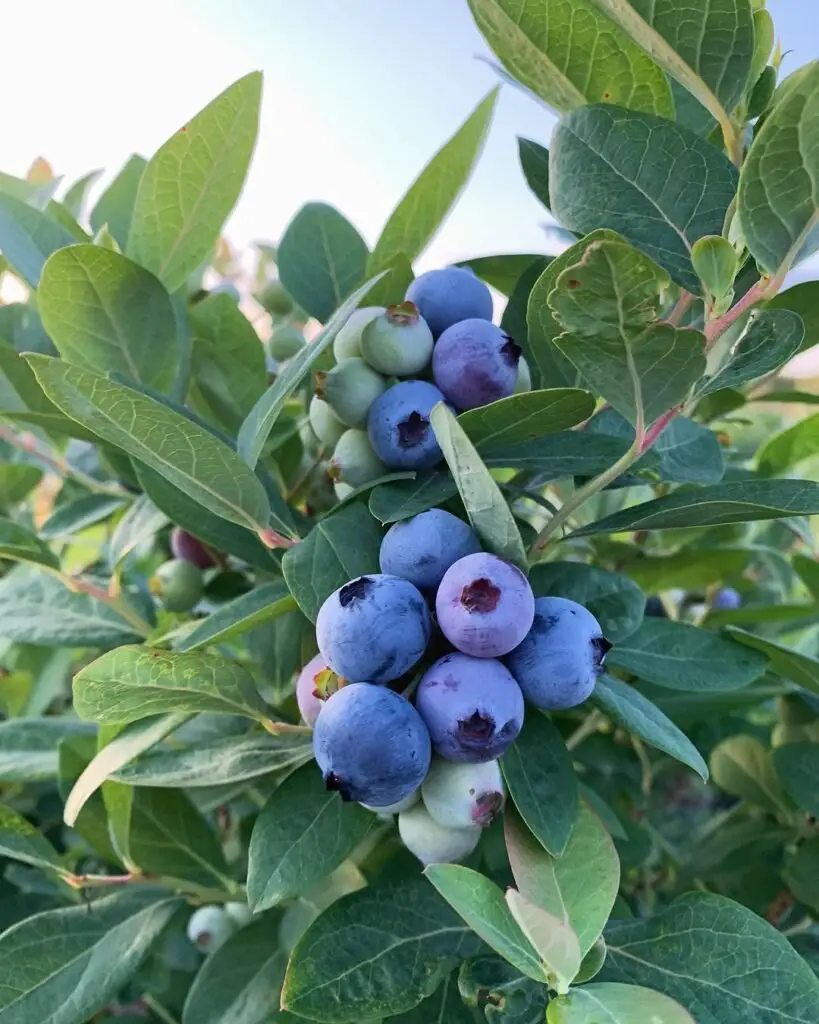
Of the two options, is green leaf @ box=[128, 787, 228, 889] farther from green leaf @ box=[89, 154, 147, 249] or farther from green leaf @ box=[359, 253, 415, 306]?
green leaf @ box=[89, 154, 147, 249]

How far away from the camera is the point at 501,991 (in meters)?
0.60

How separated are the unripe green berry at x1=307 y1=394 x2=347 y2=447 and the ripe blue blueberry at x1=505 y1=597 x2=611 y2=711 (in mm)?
255

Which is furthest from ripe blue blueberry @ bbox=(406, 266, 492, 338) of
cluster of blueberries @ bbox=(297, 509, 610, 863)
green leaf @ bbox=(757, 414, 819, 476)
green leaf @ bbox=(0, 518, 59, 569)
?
green leaf @ bbox=(757, 414, 819, 476)

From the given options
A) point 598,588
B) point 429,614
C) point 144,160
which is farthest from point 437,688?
point 144,160

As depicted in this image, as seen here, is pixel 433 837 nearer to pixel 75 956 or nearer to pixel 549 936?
pixel 549 936

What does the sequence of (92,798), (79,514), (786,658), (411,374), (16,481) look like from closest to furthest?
1. (411,374)
2. (786,658)
3. (92,798)
4. (79,514)
5. (16,481)

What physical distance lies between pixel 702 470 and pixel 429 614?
0.33 metres

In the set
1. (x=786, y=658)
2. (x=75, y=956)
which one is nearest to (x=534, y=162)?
(x=786, y=658)

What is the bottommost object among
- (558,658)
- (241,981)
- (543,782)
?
(241,981)

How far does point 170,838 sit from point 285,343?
1.89 ft

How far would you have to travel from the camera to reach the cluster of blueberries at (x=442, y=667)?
507mm

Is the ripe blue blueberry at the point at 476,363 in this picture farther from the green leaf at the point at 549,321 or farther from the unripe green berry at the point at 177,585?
the unripe green berry at the point at 177,585

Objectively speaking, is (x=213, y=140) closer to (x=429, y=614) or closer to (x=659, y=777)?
(x=429, y=614)

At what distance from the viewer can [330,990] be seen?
606 millimetres
